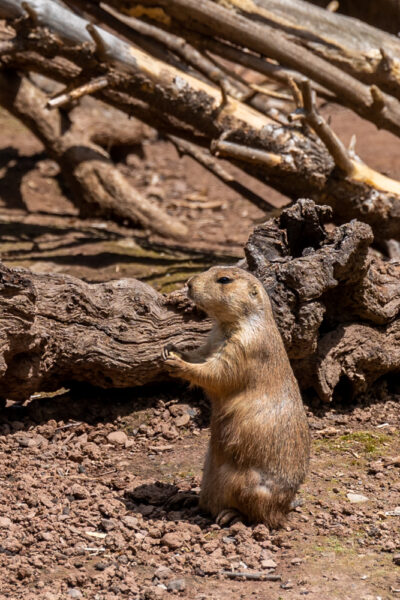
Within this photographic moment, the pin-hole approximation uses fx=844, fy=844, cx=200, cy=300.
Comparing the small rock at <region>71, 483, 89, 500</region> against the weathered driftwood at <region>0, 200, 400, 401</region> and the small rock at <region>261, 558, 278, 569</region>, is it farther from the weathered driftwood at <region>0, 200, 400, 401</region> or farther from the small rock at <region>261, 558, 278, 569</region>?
the small rock at <region>261, 558, 278, 569</region>

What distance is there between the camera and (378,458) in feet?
17.1

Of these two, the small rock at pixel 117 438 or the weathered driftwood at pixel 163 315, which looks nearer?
the weathered driftwood at pixel 163 315

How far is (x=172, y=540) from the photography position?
4.13 meters

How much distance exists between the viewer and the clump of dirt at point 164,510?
12.5 ft

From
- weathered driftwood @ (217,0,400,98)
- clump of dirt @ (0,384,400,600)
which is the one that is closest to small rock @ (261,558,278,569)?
clump of dirt @ (0,384,400,600)

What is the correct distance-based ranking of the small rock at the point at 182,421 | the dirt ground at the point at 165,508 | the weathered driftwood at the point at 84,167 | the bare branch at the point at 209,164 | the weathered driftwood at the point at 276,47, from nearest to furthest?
1. the dirt ground at the point at 165,508
2. the small rock at the point at 182,421
3. the weathered driftwood at the point at 276,47
4. the bare branch at the point at 209,164
5. the weathered driftwood at the point at 84,167

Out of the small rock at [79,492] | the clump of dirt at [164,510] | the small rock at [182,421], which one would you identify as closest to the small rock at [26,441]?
the clump of dirt at [164,510]

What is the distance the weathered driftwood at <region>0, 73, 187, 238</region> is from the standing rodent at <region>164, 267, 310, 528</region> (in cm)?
582

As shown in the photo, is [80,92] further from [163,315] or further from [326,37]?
[163,315]

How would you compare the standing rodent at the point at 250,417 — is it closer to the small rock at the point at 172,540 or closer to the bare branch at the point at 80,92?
the small rock at the point at 172,540

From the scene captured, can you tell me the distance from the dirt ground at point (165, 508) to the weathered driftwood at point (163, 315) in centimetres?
29

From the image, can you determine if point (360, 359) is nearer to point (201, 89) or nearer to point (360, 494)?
point (360, 494)

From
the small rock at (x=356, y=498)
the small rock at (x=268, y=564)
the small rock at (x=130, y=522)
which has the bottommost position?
the small rock at (x=130, y=522)

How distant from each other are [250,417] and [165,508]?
0.73 m
